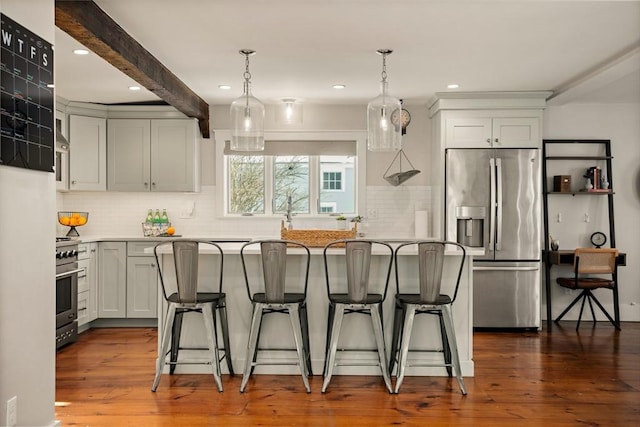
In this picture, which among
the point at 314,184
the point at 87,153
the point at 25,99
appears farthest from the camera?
the point at 314,184

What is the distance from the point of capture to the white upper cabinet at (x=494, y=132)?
6.37 meters

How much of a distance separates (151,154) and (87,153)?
66 centimetres

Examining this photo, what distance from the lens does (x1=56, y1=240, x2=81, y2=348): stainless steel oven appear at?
5289mm

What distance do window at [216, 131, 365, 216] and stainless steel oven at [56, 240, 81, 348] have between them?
77.3 inches

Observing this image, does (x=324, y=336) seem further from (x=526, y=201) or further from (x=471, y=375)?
A: (x=526, y=201)

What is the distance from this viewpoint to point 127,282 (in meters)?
6.34

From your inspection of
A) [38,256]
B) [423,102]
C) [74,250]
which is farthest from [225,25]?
[423,102]

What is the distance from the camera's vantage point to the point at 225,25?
403 cm

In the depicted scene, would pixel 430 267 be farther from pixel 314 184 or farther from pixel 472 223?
pixel 314 184

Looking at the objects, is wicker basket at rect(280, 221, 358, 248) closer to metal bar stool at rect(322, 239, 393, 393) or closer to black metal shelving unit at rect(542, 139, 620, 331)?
metal bar stool at rect(322, 239, 393, 393)

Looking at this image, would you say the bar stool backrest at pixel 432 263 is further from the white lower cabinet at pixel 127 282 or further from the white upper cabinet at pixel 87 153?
the white upper cabinet at pixel 87 153

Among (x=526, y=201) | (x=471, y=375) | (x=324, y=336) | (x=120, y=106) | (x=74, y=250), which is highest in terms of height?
(x=120, y=106)

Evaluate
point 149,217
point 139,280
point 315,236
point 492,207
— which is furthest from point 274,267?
point 149,217

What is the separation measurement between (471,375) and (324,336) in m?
1.12
